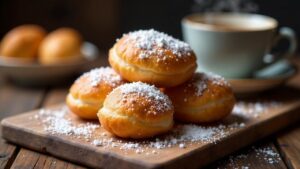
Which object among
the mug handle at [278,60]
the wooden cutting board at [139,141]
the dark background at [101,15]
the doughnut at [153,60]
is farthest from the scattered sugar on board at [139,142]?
the dark background at [101,15]

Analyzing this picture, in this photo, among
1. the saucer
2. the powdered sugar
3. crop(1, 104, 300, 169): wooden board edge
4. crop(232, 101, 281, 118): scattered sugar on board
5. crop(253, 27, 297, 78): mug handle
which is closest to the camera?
crop(1, 104, 300, 169): wooden board edge

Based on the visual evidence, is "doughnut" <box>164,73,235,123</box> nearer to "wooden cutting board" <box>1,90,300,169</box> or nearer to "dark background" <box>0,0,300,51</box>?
"wooden cutting board" <box>1,90,300,169</box>

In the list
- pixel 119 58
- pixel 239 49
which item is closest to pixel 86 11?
pixel 239 49

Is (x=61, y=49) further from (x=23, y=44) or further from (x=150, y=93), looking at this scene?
(x=150, y=93)

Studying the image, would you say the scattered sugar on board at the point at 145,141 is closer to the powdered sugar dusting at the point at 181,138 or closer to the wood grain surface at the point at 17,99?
the powdered sugar dusting at the point at 181,138

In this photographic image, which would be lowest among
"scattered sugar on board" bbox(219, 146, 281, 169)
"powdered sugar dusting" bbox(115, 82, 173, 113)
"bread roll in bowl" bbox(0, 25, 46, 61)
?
"bread roll in bowl" bbox(0, 25, 46, 61)

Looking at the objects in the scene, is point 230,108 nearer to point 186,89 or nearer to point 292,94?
point 186,89

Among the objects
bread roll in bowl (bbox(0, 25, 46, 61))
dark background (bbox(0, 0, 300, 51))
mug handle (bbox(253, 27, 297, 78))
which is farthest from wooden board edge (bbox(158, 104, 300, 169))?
dark background (bbox(0, 0, 300, 51))

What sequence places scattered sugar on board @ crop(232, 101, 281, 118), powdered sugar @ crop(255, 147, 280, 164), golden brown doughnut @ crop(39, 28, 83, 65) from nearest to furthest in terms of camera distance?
powdered sugar @ crop(255, 147, 280, 164), scattered sugar on board @ crop(232, 101, 281, 118), golden brown doughnut @ crop(39, 28, 83, 65)
